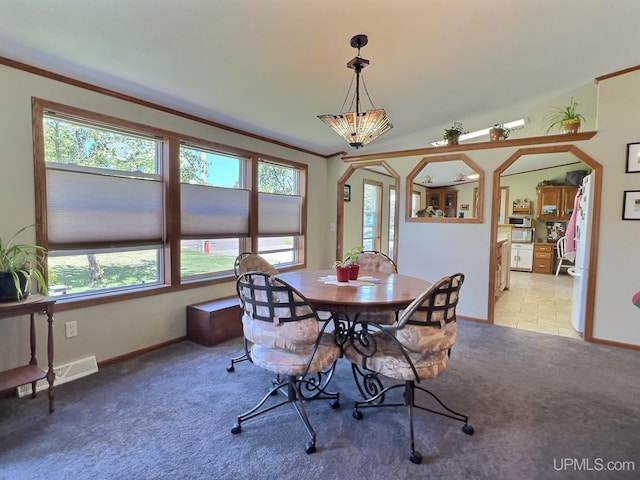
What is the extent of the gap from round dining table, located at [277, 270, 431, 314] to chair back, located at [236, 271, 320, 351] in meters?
0.22

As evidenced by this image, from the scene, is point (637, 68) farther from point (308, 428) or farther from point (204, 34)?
point (308, 428)

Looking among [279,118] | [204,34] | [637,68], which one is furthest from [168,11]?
[637,68]

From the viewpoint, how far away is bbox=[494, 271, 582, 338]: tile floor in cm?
409

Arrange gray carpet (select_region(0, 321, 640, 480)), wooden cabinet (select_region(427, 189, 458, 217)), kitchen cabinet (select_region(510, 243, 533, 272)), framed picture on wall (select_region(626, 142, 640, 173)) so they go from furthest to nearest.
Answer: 1. wooden cabinet (select_region(427, 189, 458, 217))
2. kitchen cabinet (select_region(510, 243, 533, 272))
3. framed picture on wall (select_region(626, 142, 640, 173))
4. gray carpet (select_region(0, 321, 640, 480))

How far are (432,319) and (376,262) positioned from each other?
1.47m

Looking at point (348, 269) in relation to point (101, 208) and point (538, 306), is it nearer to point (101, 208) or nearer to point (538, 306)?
point (101, 208)

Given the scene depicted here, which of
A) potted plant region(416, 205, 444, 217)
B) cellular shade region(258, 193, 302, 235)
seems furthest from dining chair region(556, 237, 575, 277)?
cellular shade region(258, 193, 302, 235)

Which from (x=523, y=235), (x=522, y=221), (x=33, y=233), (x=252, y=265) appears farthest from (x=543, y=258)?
(x=33, y=233)

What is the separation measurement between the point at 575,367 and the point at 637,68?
9.51 ft

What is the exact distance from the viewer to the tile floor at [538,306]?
4.09 metres

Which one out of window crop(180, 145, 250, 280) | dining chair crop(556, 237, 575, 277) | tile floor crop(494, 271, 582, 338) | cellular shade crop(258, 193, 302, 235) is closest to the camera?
window crop(180, 145, 250, 280)

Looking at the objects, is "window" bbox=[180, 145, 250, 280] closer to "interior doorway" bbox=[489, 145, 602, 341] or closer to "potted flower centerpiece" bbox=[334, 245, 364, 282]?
"potted flower centerpiece" bbox=[334, 245, 364, 282]

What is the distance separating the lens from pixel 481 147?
4066mm

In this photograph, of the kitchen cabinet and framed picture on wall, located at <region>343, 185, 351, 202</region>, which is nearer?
framed picture on wall, located at <region>343, 185, 351, 202</region>
